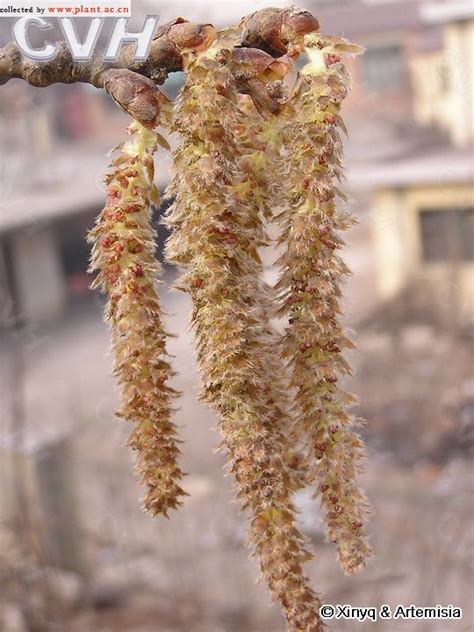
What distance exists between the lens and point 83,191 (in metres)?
2.35

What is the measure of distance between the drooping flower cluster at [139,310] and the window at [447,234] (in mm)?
2574

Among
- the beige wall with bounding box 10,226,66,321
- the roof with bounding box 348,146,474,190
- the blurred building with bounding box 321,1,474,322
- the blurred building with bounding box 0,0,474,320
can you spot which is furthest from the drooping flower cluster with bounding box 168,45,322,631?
the roof with bounding box 348,146,474,190

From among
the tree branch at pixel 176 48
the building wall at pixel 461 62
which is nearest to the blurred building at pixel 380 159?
the building wall at pixel 461 62

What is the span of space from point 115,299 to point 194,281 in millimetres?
27

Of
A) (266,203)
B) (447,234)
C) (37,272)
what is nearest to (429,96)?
(447,234)

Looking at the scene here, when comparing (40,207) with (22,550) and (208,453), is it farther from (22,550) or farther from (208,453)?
(22,550)

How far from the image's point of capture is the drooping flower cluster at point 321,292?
229 millimetres

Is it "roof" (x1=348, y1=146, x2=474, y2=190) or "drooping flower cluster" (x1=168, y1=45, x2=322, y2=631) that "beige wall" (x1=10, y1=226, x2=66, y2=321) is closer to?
"roof" (x1=348, y1=146, x2=474, y2=190)

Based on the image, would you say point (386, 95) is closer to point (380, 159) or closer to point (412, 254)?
point (380, 159)

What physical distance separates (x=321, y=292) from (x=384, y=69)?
2568 millimetres

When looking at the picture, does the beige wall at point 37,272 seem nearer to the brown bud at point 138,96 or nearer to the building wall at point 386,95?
the building wall at point 386,95

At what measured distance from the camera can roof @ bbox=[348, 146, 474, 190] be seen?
8.91 ft

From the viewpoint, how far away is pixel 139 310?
0.80 feet

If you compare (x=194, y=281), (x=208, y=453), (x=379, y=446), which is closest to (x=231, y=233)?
(x=194, y=281)
